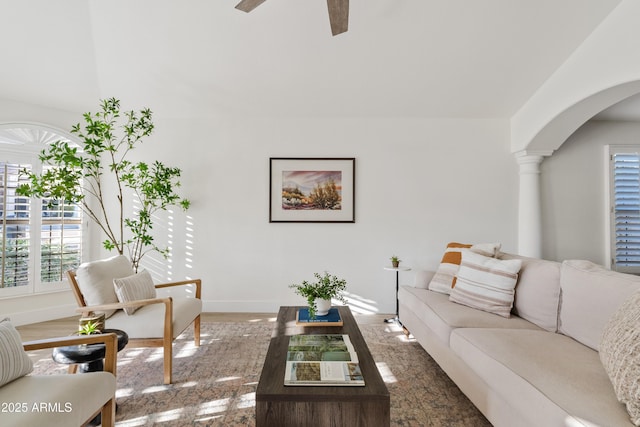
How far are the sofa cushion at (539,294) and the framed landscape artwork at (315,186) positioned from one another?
6.76ft

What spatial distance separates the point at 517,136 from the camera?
12.9ft

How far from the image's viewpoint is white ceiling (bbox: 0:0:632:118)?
9.18 feet

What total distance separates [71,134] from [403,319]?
4.44 m

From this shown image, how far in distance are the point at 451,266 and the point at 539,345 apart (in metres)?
1.25

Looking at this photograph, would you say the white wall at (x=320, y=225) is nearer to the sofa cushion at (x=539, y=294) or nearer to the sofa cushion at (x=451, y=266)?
the sofa cushion at (x=451, y=266)

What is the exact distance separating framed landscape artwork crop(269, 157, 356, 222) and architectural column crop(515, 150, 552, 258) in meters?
2.10

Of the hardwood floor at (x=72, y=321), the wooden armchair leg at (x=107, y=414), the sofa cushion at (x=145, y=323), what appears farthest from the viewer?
the hardwood floor at (x=72, y=321)

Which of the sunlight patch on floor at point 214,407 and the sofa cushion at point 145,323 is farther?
the sofa cushion at point 145,323

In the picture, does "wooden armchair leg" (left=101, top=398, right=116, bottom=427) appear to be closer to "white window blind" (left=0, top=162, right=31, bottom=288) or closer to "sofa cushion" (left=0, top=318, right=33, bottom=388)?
"sofa cushion" (left=0, top=318, right=33, bottom=388)

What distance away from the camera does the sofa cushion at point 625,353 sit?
46.0 inches

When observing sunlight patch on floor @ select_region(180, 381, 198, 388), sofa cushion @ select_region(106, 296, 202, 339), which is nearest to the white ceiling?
sofa cushion @ select_region(106, 296, 202, 339)

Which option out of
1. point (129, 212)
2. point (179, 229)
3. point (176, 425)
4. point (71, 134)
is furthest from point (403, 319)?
point (71, 134)

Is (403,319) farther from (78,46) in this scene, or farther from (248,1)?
(78,46)

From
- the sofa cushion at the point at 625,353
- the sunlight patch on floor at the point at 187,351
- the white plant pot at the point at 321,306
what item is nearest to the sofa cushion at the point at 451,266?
the white plant pot at the point at 321,306
